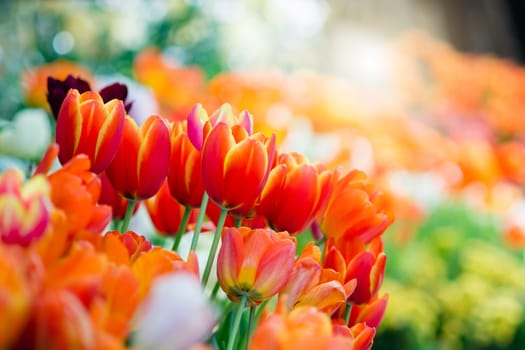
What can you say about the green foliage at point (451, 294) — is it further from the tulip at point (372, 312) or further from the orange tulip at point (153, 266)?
the orange tulip at point (153, 266)

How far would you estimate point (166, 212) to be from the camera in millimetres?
386

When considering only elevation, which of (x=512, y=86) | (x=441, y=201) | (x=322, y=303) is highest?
(x=322, y=303)

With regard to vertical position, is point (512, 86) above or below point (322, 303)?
below

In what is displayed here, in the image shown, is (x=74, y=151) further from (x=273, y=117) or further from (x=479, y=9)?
(x=479, y=9)

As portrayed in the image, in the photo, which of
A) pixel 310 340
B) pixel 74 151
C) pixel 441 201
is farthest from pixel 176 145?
pixel 441 201

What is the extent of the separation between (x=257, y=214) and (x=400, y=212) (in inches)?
27.0

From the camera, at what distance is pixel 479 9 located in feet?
11.4

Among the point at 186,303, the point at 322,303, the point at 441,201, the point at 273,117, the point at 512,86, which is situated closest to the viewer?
the point at 186,303

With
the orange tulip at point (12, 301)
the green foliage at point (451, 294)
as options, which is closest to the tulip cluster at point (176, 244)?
the orange tulip at point (12, 301)

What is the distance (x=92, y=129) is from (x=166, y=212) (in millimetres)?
89

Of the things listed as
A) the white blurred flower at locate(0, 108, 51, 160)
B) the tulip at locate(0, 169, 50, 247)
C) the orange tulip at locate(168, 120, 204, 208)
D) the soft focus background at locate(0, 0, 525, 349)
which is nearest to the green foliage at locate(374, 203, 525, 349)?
the soft focus background at locate(0, 0, 525, 349)

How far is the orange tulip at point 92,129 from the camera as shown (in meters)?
0.31

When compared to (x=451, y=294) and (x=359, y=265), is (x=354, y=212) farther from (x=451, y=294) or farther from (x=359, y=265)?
(x=451, y=294)

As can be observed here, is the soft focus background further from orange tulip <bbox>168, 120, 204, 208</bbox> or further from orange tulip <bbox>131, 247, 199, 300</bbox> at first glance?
orange tulip <bbox>131, 247, 199, 300</bbox>
